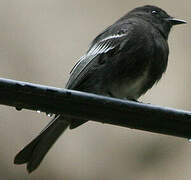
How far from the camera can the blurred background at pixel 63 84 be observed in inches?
160

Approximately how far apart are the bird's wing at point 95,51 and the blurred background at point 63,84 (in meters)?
0.70

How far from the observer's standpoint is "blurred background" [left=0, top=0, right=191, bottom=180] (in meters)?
4.07

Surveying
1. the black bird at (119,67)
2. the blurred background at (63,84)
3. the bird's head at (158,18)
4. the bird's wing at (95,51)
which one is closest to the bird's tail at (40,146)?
the black bird at (119,67)

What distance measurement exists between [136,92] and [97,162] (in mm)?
1187

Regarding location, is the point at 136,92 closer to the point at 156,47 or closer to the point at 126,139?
the point at 156,47

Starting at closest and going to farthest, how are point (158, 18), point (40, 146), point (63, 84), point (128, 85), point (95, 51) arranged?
point (40, 146)
point (128, 85)
point (95, 51)
point (158, 18)
point (63, 84)

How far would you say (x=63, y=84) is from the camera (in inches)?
159

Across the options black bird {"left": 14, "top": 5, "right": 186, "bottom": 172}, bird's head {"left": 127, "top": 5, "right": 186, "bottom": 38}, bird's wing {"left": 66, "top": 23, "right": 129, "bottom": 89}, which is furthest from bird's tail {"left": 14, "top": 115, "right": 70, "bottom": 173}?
bird's head {"left": 127, "top": 5, "right": 186, "bottom": 38}

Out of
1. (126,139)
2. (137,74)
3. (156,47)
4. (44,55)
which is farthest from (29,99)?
(126,139)

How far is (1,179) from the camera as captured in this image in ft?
13.4

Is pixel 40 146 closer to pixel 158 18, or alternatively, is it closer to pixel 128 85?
pixel 128 85

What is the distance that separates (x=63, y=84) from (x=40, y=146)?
135cm

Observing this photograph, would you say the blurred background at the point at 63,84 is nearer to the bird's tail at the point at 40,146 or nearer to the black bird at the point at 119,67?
the black bird at the point at 119,67

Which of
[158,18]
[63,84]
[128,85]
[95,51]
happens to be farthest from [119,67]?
[63,84]
